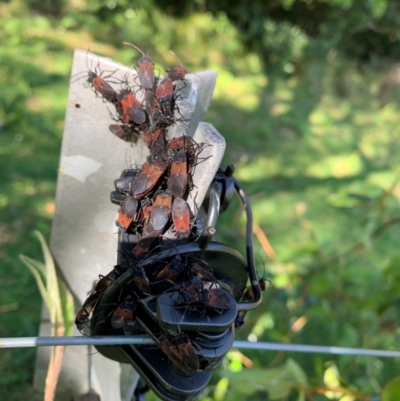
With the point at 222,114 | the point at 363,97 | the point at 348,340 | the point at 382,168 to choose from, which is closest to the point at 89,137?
the point at 348,340

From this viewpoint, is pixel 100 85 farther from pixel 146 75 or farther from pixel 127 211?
pixel 127 211

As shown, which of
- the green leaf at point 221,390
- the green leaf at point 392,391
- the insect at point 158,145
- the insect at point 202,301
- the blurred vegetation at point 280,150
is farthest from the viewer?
the blurred vegetation at point 280,150

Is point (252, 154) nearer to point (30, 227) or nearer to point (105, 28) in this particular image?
point (30, 227)

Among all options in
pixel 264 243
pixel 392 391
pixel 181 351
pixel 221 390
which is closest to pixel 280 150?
pixel 264 243

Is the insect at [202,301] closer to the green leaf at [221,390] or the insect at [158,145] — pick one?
the insect at [158,145]

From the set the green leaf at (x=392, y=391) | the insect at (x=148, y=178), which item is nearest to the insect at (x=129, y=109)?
the insect at (x=148, y=178)

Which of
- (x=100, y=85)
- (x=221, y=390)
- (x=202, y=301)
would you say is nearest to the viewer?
(x=202, y=301)

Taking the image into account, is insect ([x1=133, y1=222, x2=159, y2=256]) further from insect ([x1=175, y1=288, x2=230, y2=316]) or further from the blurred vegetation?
the blurred vegetation
